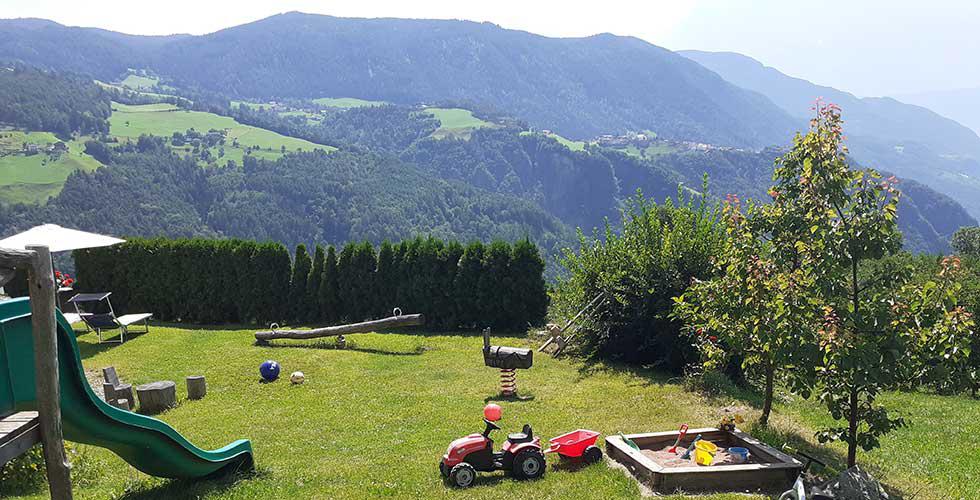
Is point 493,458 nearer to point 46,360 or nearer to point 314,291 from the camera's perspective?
point 46,360

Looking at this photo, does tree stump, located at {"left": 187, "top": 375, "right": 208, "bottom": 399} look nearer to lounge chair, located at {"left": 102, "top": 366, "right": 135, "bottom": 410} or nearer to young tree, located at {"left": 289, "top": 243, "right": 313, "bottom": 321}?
lounge chair, located at {"left": 102, "top": 366, "right": 135, "bottom": 410}

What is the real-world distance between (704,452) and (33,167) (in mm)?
148422

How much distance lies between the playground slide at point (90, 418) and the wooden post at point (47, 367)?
0.24 metres

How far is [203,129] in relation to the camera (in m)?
184

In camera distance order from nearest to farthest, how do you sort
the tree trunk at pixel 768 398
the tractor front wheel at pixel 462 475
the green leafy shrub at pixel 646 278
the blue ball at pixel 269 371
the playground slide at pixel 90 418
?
1. the playground slide at pixel 90 418
2. the tractor front wheel at pixel 462 475
3. the tree trunk at pixel 768 398
4. the blue ball at pixel 269 371
5. the green leafy shrub at pixel 646 278

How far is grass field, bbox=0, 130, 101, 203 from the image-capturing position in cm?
11312

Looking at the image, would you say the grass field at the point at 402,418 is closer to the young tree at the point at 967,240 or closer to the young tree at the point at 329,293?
the young tree at the point at 329,293

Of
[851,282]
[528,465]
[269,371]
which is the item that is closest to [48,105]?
[269,371]

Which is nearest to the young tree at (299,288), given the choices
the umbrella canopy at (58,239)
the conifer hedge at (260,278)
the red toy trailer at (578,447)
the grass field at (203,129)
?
the conifer hedge at (260,278)

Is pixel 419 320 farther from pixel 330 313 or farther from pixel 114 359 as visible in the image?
pixel 114 359

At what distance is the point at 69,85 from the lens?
635 ft

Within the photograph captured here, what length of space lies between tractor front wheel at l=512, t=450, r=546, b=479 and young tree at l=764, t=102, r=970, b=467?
3214 mm

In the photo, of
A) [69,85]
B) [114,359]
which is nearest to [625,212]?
[114,359]

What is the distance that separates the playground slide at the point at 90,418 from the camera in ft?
17.2
